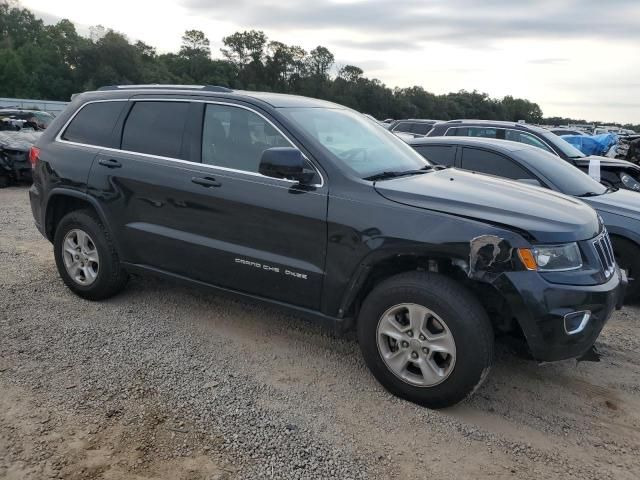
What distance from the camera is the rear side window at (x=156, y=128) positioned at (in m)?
4.24

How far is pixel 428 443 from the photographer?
299cm

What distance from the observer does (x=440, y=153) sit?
6590 millimetres

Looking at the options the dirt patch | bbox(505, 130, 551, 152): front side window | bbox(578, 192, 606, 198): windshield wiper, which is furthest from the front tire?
bbox(505, 130, 551, 152): front side window

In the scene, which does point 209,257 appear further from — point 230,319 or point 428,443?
point 428,443

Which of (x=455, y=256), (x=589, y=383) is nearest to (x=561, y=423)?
(x=589, y=383)

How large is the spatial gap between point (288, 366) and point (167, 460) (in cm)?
120

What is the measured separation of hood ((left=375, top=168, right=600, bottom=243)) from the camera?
3.12 meters

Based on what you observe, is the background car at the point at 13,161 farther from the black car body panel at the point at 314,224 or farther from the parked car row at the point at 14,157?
the black car body panel at the point at 314,224

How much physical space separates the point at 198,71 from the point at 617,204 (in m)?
80.5

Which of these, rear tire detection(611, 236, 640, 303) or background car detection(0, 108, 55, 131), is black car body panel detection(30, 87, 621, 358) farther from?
background car detection(0, 108, 55, 131)

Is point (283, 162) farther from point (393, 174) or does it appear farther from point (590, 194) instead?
point (590, 194)

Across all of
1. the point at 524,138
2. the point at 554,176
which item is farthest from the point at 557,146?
the point at 554,176

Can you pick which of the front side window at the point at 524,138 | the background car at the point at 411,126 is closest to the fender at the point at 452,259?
the front side window at the point at 524,138

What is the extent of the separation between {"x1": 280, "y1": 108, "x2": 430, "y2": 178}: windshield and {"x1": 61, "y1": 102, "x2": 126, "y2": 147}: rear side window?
5.54 feet
